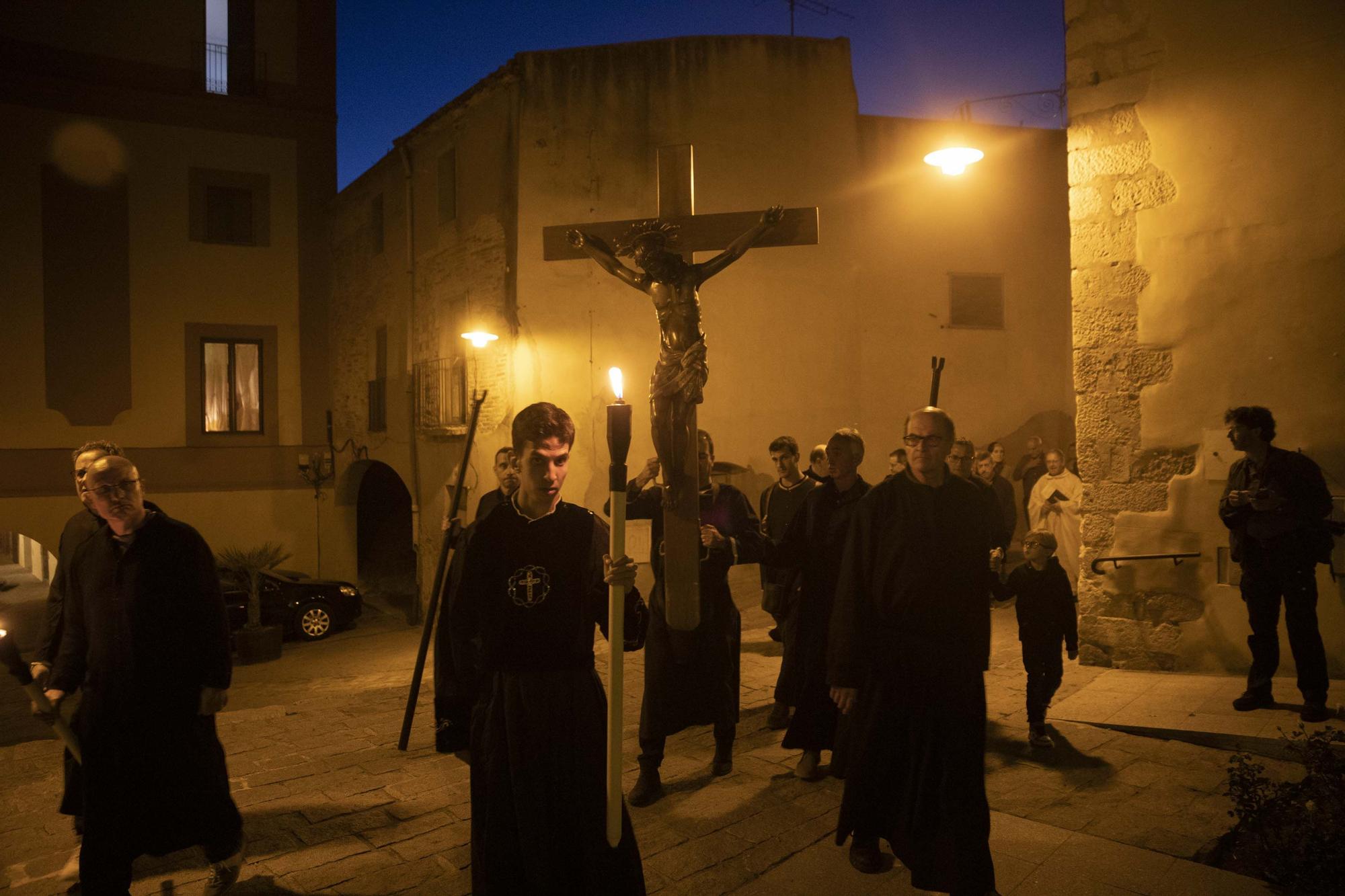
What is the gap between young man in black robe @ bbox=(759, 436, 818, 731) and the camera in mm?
5469

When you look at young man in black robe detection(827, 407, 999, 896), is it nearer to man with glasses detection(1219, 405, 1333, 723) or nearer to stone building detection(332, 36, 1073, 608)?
man with glasses detection(1219, 405, 1333, 723)

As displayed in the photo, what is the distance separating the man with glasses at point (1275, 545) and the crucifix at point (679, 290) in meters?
2.96

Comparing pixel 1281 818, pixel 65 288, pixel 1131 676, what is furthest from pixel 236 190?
pixel 1281 818

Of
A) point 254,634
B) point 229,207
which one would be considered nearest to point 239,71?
point 229,207

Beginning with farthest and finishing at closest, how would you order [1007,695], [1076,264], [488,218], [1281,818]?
[488,218], [1076,264], [1007,695], [1281,818]

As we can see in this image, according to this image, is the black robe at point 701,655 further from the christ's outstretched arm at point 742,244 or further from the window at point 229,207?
the window at point 229,207

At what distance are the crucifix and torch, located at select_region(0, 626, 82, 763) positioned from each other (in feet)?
8.19

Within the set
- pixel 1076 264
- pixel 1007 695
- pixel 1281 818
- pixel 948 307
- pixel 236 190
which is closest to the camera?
pixel 1281 818

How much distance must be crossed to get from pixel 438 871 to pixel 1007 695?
4.17 m

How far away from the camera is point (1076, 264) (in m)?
7.18

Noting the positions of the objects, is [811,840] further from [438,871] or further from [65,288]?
[65,288]

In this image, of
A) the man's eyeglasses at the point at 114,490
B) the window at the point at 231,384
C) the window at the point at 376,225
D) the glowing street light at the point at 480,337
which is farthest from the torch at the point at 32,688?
the window at the point at 231,384

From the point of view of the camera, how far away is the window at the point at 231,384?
55.4 feet

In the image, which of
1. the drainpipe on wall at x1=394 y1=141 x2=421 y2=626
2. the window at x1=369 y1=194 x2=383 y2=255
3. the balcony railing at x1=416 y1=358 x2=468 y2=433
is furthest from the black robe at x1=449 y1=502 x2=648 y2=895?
the window at x1=369 y1=194 x2=383 y2=255
